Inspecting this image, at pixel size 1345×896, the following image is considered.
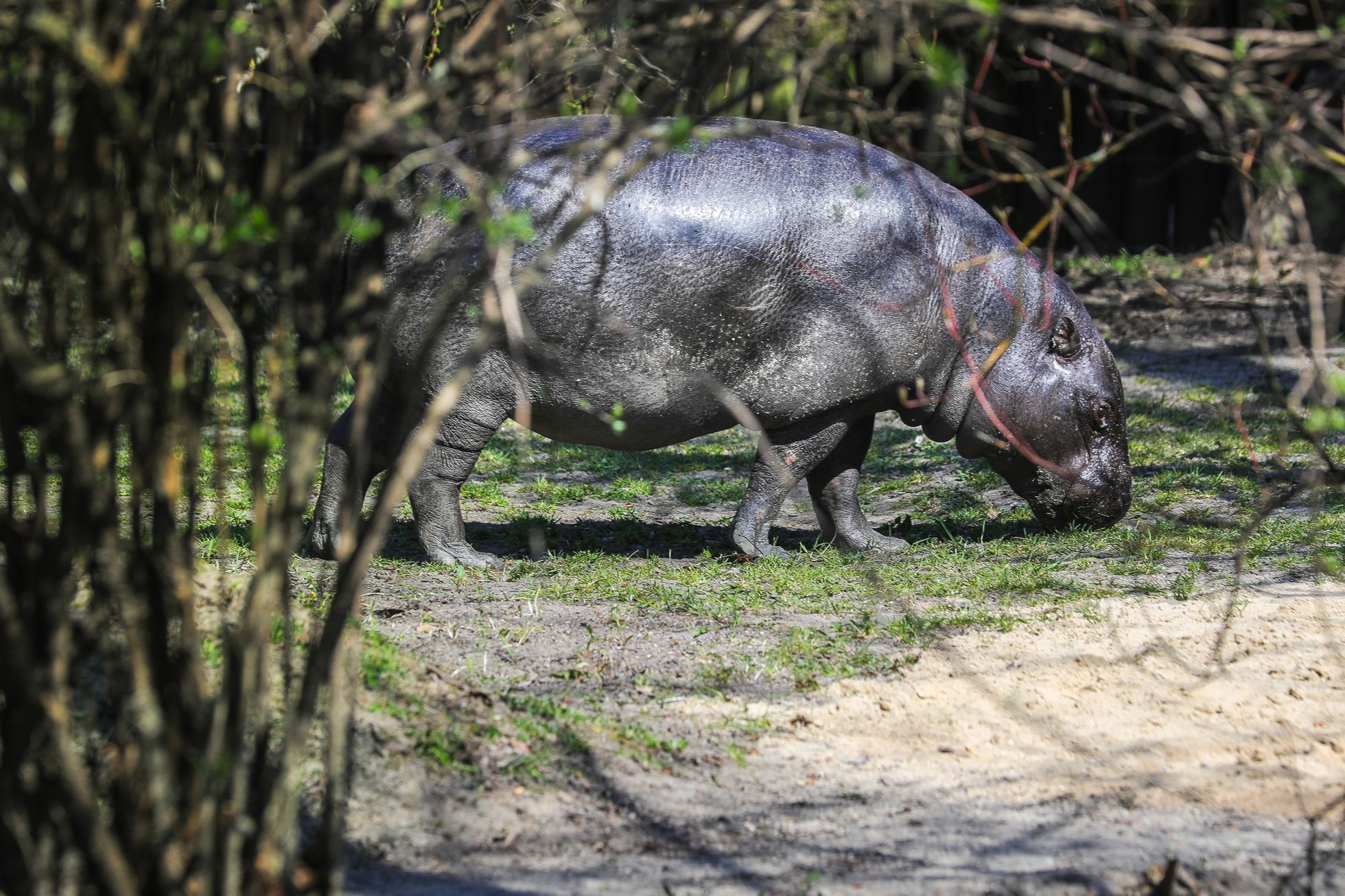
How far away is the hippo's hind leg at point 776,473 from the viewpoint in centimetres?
537

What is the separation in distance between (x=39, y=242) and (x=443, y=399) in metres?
0.60

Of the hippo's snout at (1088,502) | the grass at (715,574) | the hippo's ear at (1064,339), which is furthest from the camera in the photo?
the hippo's snout at (1088,502)

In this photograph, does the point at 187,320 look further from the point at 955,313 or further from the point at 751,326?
the point at 955,313

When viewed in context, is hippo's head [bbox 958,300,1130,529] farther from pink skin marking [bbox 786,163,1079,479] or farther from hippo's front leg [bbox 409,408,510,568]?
hippo's front leg [bbox 409,408,510,568]

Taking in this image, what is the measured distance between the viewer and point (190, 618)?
204cm

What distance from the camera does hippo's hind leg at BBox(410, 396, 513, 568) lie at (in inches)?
203

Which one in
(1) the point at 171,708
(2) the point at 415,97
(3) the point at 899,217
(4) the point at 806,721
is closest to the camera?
(2) the point at 415,97

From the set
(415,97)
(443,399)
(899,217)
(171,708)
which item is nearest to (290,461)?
(443,399)

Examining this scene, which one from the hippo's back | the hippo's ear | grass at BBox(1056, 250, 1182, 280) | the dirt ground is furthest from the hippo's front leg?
grass at BBox(1056, 250, 1182, 280)

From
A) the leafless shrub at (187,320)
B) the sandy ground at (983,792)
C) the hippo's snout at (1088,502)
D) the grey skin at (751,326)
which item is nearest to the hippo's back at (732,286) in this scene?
the grey skin at (751,326)

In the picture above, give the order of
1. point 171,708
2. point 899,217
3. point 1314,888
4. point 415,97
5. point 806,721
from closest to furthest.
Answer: point 415,97
point 171,708
point 1314,888
point 806,721
point 899,217

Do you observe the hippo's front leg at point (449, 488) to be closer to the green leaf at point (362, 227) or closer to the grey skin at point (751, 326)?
the grey skin at point (751, 326)

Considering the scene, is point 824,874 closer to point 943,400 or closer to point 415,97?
point 415,97

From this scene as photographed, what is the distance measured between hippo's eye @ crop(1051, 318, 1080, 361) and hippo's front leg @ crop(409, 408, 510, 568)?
217 centimetres
